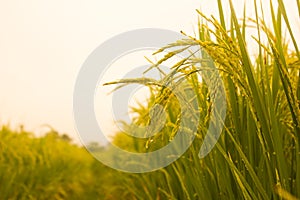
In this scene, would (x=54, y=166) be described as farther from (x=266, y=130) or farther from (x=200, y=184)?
(x=266, y=130)

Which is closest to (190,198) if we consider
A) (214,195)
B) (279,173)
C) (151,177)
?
(214,195)

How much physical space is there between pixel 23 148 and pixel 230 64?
2.57 m

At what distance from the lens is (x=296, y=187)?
973 mm

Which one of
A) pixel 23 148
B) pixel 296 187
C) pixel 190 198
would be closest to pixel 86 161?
pixel 23 148

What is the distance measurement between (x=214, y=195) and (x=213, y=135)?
0.22 m

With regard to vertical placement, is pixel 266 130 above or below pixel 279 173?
above

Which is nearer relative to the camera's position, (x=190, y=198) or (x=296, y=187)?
(x=296, y=187)

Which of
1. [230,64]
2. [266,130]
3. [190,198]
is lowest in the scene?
[190,198]

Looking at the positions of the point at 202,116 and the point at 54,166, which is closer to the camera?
the point at 202,116

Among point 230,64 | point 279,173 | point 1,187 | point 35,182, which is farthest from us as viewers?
point 35,182

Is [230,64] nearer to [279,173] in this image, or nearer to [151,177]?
[279,173]

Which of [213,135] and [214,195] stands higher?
[213,135]

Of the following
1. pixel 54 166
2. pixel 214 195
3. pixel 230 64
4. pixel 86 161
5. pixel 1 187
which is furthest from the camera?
pixel 86 161

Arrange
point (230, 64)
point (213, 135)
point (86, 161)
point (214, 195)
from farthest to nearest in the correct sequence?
point (86, 161) → point (214, 195) → point (213, 135) → point (230, 64)
